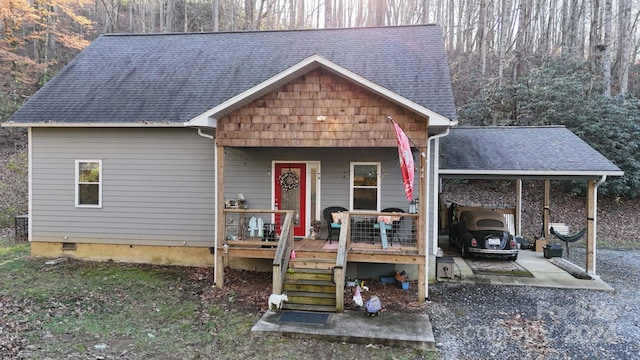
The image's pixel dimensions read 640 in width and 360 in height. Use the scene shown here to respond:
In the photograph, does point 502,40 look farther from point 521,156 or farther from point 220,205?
point 220,205

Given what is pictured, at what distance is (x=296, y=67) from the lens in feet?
25.9

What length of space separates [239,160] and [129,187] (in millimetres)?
3171

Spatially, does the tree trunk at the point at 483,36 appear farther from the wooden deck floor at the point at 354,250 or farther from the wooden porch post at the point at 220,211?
the wooden porch post at the point at 220,211

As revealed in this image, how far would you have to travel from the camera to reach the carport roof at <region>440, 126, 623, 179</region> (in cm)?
955

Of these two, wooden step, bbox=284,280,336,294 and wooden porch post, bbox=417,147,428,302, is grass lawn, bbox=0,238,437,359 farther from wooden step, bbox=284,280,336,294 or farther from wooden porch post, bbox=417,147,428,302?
wooden porch post, bbox=417,147,428,302

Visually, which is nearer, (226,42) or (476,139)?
(476,139)

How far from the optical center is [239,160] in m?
10.5

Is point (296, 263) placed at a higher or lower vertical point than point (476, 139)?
lower

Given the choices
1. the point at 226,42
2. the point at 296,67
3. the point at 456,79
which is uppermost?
the point at 456,79

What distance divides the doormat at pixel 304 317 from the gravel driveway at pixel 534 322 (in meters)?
1.97

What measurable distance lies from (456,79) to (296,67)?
19.9 meters

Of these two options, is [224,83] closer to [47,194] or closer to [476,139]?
[47,194]

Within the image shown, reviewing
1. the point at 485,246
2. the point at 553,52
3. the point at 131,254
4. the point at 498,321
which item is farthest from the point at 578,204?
the point at 131,254

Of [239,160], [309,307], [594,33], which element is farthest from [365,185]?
[594,33]
